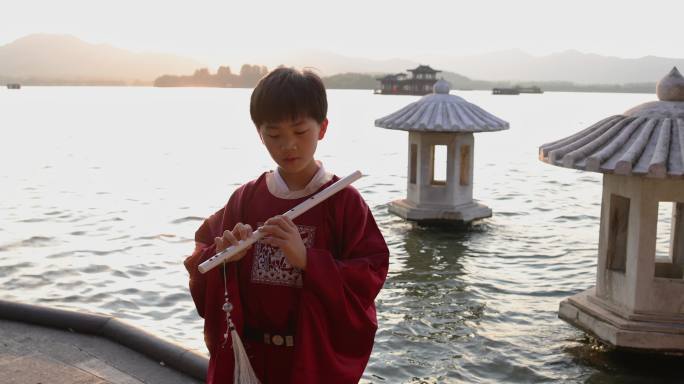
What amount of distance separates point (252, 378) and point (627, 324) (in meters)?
3.68

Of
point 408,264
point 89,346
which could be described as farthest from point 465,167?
point 89,346

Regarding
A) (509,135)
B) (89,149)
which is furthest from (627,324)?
(509,135)

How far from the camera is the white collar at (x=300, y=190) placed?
2.24 metres

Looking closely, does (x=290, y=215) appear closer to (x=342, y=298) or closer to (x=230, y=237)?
(x=230, y=237)

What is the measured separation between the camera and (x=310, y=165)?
224cm

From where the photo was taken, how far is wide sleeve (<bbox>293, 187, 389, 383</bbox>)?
2.06m

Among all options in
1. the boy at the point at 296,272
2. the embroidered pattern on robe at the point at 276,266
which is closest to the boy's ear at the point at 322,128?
the boy at the point at 296,272

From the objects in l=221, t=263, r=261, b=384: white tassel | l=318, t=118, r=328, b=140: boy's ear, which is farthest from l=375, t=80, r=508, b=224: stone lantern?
l=221, t=263, r=261, b=384: white tassel

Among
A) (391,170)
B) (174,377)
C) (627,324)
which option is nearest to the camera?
(174,377)

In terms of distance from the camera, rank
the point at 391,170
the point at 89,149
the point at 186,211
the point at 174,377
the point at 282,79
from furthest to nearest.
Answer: the point at 89,149, the point at 391,170, the point at 186,211, the point at 174,377, the point at 282,79

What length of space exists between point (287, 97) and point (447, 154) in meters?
8.57

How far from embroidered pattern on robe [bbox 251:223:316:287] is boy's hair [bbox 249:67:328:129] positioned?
0.36 m

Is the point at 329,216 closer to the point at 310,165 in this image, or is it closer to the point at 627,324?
the point at 310,165

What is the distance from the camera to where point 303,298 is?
2.10 m
